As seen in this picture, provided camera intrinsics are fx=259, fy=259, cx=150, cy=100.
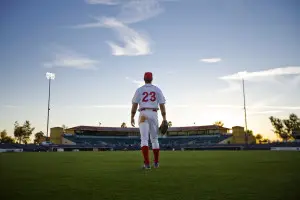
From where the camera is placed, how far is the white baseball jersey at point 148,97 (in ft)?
23.1

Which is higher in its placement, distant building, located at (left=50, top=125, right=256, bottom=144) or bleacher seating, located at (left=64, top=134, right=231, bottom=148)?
distant building, located at (left=50, top=125, right=256, bottom=144)

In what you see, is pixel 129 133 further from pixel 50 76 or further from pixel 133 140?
pixel 50 76

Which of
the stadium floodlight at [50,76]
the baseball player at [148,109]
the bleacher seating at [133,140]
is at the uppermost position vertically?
the stadium floodlight at [50,76]

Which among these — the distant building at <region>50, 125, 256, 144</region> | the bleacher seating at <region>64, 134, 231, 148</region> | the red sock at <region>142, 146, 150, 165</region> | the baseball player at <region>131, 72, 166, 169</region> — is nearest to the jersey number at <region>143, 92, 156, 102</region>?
the baseball player at <region>131, 72, 166, 169</region>

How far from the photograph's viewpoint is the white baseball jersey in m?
7.04

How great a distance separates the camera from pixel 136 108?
7242 millimetres

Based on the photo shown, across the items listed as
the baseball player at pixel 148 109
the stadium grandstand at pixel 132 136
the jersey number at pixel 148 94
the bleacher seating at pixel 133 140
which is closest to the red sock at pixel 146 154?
the baseball player at pixel 148 109

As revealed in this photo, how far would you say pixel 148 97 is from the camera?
707 centimetres

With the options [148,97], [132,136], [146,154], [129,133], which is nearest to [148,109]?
[148,97]

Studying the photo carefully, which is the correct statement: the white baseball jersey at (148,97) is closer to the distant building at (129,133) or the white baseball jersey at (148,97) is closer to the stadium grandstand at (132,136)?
the stadium grandstand at (132,136)


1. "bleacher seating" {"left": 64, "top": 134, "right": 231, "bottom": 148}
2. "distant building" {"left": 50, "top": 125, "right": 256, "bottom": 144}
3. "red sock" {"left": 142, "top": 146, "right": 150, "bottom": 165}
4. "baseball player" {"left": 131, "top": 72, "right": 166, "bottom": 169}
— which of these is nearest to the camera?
"red sock" {"left": 142, "top": 146, "right": 150, "bottom": 165}

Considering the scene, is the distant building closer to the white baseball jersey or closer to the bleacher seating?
the bleacher seating

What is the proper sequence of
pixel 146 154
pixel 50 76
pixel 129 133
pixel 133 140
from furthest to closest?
pixel 129 133 → pixel 133 140 → pixel 50 76 → pixel 146 154

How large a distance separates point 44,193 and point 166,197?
1484 millimetres
